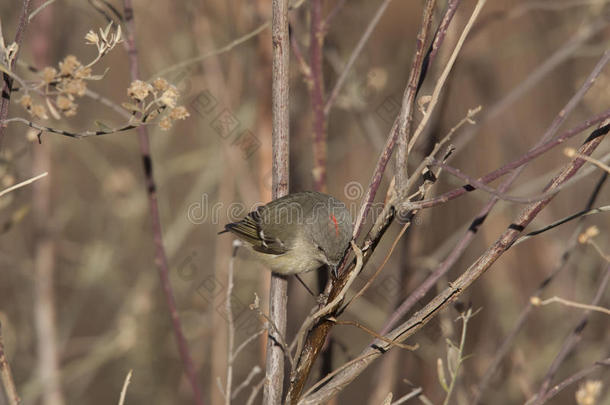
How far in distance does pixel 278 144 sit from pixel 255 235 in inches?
50.2

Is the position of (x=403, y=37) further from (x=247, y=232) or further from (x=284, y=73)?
(x=284, y=73)

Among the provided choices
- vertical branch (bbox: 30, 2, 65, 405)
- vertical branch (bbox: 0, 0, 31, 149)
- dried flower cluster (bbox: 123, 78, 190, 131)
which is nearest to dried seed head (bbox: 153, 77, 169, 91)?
dried flower cluster (bbox: 123, 78, 190, 131)

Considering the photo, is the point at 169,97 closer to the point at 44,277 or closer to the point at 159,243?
the point at 159,243

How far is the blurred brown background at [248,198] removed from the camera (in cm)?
346

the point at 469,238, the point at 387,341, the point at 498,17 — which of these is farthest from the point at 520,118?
the point at 387,341

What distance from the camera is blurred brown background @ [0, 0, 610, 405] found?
346 centimetres

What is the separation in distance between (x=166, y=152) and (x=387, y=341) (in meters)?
4.23

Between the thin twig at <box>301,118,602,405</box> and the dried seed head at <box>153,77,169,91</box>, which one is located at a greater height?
the dried seed head at <box>153,77,169,91</box>

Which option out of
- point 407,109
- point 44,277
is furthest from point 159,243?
point 44,277

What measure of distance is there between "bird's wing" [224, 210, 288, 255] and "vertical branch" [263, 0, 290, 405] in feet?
3.08

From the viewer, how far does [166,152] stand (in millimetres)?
5418

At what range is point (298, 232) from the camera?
286cm

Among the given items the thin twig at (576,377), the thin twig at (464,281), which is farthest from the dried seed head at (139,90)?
the thin twig at (576,377)

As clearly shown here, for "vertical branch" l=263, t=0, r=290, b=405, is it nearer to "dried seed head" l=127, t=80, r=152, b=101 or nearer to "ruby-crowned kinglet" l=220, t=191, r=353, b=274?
"ruby-crowned kinglet" l=220, t=191, r=353, b=274
